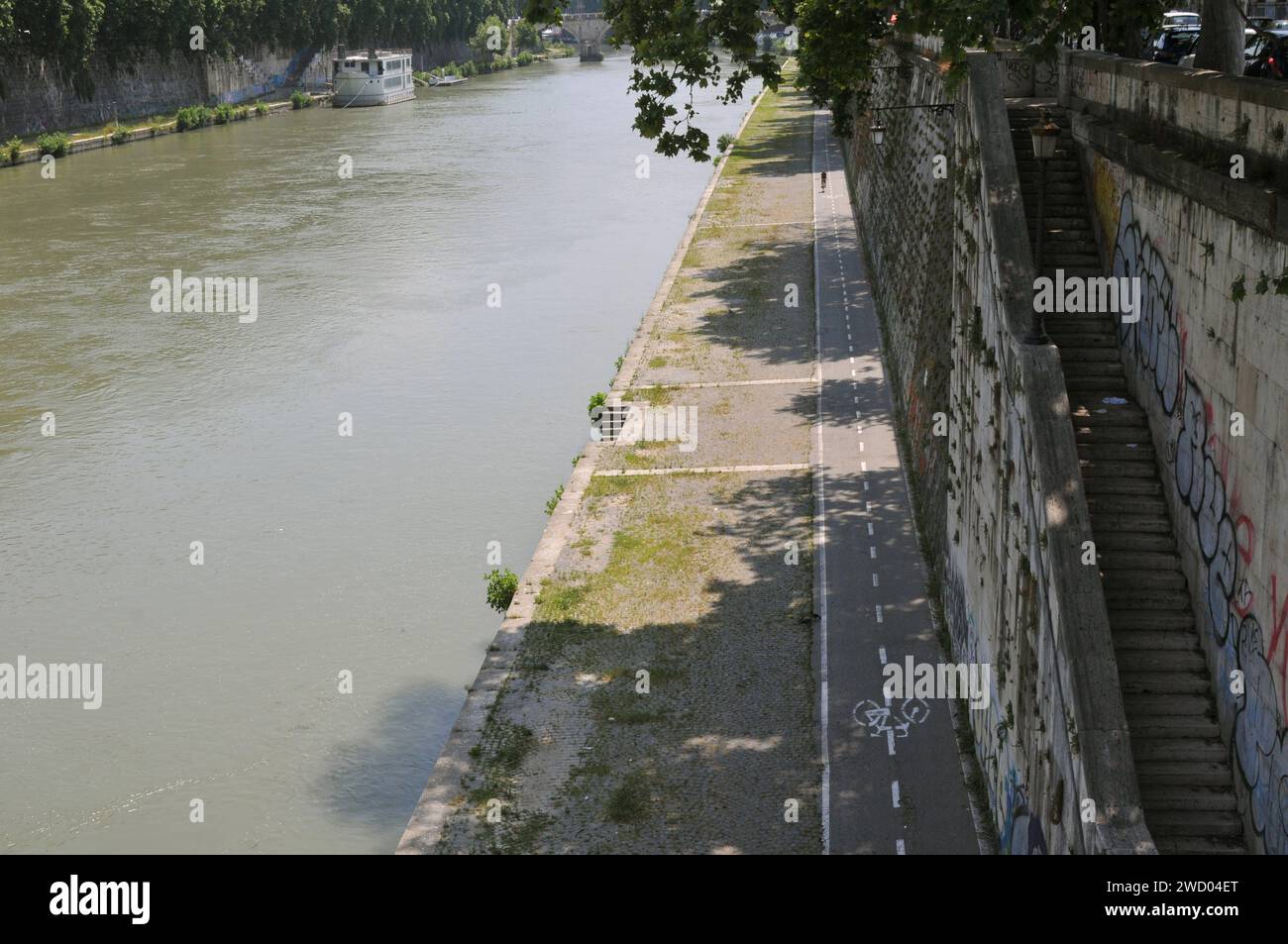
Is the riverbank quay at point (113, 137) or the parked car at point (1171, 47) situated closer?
the parked car at point (1171, 47)

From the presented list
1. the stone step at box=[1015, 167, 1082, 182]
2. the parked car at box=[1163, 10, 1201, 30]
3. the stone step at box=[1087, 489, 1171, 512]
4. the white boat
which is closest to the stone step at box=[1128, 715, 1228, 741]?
the stone step at box=[1087, 489, 1171, 512]

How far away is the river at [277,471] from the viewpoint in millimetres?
15516

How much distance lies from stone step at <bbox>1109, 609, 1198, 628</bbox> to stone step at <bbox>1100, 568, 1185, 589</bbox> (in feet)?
0.64

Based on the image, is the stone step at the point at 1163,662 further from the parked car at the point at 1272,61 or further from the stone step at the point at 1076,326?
the parked car at the point at 1272,61

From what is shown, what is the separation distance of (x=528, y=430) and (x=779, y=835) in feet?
48.4

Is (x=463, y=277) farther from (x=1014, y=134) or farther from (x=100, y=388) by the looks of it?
(x=1014, y=134)

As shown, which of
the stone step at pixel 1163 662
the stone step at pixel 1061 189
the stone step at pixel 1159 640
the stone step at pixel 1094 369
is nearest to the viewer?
the stone step at pixel 1163 662

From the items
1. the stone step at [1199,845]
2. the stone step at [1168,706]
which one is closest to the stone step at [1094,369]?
the stone step at [1168,706]

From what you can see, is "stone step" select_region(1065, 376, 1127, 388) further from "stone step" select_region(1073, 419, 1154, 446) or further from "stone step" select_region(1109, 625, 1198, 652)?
"stone step" select_region(1109, 625, 1198, 652)

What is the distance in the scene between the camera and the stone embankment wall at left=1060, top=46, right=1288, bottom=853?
828cm

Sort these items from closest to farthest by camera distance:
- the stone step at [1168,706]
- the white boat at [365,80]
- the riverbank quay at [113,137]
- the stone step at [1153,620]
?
1. the stone step at [1168,706]
2. the stone step at [1153,620]
3. the riverbank quay at [113,137]
4. the white boat at [365,80]

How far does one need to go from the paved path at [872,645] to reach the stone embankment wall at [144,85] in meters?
49.3
